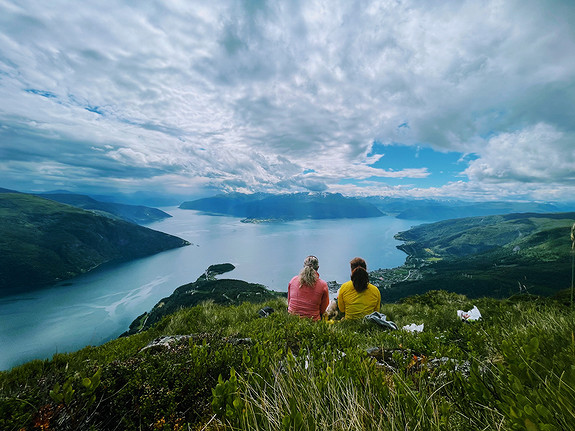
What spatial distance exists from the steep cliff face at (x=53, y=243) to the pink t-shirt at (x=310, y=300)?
179 meters

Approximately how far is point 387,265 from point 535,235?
142 m

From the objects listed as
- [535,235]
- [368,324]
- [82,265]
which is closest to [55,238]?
[82,265]

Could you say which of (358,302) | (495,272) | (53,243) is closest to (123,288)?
(53,243)

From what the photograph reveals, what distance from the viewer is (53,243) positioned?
519ft

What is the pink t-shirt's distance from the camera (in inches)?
241

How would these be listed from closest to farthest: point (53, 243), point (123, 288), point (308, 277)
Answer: point (308, 277) → point (123, 288) → point (53, 243)

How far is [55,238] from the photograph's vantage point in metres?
162

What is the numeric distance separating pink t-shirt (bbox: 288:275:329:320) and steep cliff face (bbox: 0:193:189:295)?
179421 millimetres

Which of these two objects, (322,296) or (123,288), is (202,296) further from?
(322,296)

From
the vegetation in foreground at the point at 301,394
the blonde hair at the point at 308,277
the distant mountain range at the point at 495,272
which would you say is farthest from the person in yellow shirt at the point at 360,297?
the distant mountain range at the point at 495,272

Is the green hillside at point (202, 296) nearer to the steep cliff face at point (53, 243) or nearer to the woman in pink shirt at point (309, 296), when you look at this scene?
the woman in pink shirt at point (309, 296)

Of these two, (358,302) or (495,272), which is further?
(495,272)

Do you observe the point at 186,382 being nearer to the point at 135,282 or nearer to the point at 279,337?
the point at 279,337

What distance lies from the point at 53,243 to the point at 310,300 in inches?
8743
